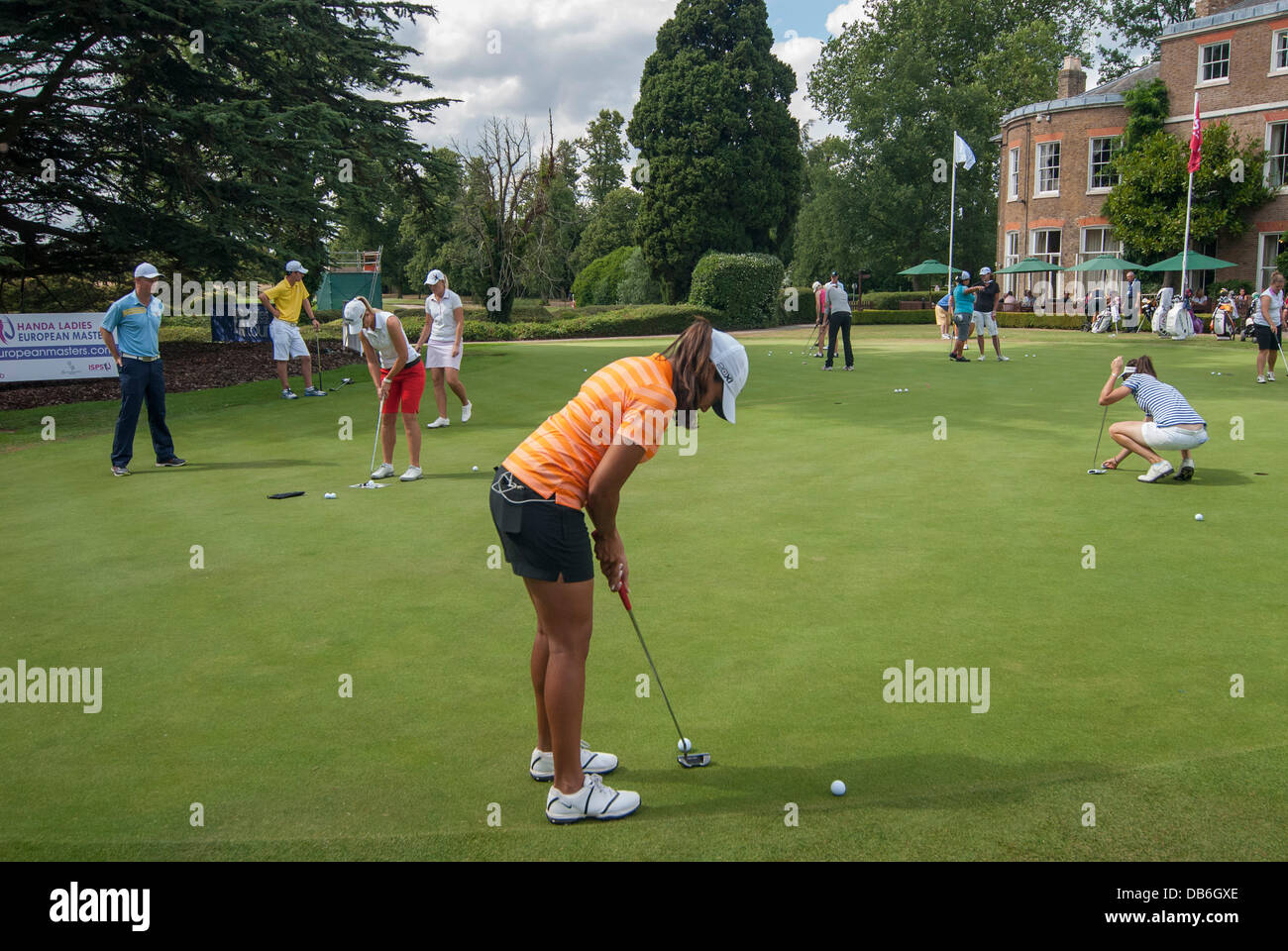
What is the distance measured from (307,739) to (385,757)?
0.50m

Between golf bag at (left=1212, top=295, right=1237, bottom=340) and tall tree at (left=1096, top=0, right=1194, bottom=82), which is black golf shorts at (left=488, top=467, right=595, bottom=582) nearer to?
golf bag at (left=1212, top=295, right=1237, bottom=340)

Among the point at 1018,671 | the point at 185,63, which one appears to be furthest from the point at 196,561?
the point at 185,63

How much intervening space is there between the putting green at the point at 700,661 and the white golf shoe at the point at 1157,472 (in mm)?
194

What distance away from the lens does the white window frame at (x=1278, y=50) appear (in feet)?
128

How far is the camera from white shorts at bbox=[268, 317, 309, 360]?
60.8ft

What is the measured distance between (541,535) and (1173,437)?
902 centimetres

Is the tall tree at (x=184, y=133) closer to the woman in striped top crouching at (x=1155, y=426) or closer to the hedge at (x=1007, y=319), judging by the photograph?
the woman in striped top crouching at (x=1155, y=426)

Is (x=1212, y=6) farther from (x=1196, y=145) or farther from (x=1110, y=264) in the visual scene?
(x=1110, y=264)

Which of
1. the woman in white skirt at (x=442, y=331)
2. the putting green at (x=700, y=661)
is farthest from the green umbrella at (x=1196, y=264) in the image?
the woman in white skirt at (x=442, y=331)

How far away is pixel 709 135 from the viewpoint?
165ft

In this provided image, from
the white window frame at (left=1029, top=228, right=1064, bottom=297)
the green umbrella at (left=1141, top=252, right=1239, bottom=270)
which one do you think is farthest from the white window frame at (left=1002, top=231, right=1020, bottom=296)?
the green umbrella at (left=1141, top=252, right=1239, bottom=270)

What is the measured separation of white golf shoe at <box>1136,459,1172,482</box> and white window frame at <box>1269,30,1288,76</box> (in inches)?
1481

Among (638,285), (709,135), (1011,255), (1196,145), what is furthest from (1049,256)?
(638,285)

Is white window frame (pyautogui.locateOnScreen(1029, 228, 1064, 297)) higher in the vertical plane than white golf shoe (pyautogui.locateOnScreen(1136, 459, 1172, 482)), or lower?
higher
